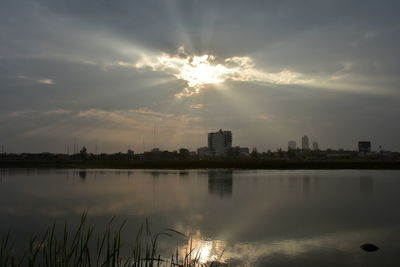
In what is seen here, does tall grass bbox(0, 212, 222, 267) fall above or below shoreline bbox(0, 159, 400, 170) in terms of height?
below

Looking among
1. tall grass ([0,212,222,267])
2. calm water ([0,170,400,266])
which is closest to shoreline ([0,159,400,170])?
calm water ([0,170,400,266])

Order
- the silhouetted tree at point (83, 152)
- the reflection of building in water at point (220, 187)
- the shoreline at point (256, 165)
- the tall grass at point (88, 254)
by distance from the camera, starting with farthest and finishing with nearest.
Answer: the silhouetted tree at point (83, 152), the shoreline at point (256, 165), the reflection of building in water at point (220, 187), the tall grass at point (88, 254)

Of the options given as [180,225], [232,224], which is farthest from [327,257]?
[180,225]

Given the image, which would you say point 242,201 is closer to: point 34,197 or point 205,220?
point 205,220

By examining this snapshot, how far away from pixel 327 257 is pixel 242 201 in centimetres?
1534

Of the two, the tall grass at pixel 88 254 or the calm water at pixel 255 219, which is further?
the calm water at pixel 255 219

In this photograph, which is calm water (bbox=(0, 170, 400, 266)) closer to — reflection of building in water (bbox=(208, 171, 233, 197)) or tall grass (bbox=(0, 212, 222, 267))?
reflection of building in water (bbox=(208, 171, 233, 197))

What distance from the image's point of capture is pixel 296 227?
736 inches

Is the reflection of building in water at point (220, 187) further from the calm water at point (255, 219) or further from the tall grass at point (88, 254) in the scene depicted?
the tall grass at point (88, 254)

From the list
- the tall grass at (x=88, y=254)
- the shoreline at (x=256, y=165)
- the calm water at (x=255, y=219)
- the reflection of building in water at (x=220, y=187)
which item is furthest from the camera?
the shoreline at (x=256, y=165)

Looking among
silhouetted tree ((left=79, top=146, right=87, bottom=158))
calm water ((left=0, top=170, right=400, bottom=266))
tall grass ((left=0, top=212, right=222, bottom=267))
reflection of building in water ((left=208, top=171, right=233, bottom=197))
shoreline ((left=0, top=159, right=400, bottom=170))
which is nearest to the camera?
tall grass ((left=0, top=212, right=222, bottom=267))

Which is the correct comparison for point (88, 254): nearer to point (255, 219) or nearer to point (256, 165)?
point (255, 219)

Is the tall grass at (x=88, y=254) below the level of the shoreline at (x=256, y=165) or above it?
below

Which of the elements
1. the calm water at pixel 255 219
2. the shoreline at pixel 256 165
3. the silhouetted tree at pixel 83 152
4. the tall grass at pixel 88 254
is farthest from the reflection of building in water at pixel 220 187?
the silhouetted tree at pixel 83 152
